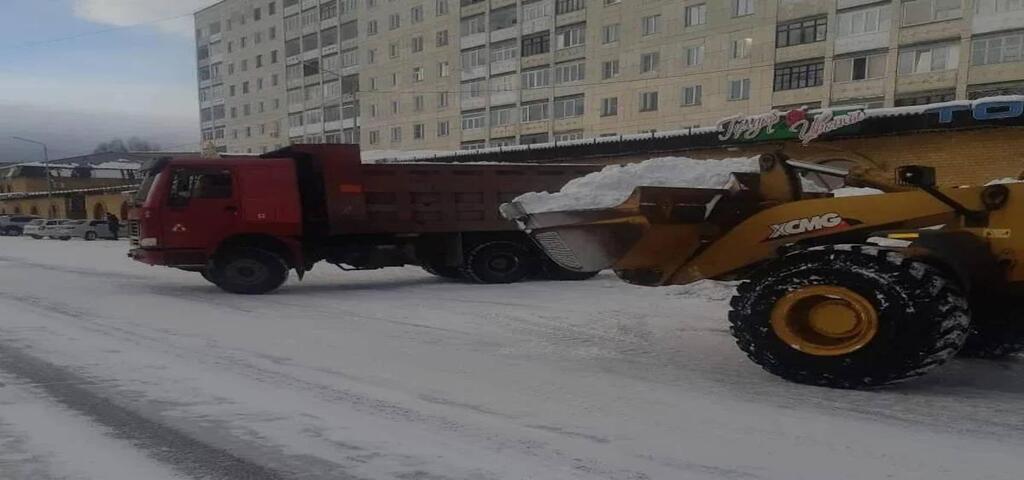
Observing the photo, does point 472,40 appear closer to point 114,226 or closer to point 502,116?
point 502,116

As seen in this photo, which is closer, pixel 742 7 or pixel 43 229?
pixel 43 229

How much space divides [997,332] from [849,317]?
1.70 meters

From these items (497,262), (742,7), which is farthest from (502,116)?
(497,262)

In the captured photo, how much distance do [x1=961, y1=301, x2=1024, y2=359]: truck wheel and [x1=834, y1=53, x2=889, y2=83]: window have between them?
3085cm

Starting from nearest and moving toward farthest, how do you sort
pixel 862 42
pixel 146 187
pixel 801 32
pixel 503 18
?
1. pixel 146 187
2. pixel 862 42
3. pixel 801 32
4. pixel 503 18

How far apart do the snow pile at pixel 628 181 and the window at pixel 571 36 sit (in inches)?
1530

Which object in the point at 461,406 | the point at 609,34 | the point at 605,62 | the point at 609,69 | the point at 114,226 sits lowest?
the point at 114,226

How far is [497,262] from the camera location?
11.9 meters

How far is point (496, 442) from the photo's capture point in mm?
3635

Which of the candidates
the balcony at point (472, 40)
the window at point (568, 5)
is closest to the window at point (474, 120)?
the balcony at point (472, 40)

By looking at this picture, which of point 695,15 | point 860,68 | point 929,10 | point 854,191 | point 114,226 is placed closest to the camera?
point 854,191

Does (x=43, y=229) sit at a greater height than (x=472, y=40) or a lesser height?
lesser

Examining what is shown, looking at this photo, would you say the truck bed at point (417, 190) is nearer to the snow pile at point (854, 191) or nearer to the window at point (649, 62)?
the snow pile at point (854, 191)

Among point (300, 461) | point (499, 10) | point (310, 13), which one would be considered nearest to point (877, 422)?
point (300, 461)
